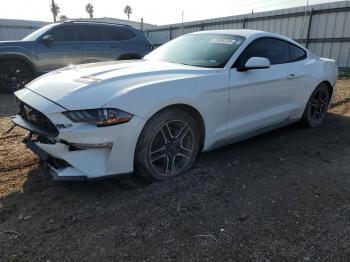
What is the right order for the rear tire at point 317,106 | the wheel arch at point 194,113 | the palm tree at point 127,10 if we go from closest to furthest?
the wheel arch at point 194,113 → the rear tire at point 317,106 → the palm tree at point 127,10

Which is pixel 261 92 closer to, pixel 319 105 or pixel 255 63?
pixel 255 63

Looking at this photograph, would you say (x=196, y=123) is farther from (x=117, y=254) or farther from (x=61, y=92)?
(x=117, y=254)

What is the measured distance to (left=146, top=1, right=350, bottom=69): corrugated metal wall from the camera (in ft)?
44.8

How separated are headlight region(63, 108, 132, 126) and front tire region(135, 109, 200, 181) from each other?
1.16 ft

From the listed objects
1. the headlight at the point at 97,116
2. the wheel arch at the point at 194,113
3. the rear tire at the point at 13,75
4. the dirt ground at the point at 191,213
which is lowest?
the dirt ground at the point at 191,213

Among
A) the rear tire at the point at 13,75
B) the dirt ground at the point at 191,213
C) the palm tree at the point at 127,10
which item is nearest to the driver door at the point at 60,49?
the rear tire at the point at 13,75

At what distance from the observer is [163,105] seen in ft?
11.3

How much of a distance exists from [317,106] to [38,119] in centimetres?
450

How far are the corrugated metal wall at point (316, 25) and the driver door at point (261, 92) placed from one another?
9.98 meters

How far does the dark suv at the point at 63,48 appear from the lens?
352 inches

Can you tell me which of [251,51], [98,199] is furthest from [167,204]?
[251,51]

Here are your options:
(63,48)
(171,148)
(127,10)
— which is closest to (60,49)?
(63,48)

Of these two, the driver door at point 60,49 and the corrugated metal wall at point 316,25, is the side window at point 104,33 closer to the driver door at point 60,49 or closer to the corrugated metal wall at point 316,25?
the driver door at point 60,49

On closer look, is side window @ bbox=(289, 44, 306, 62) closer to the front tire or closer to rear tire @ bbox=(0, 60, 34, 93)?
the front tire
